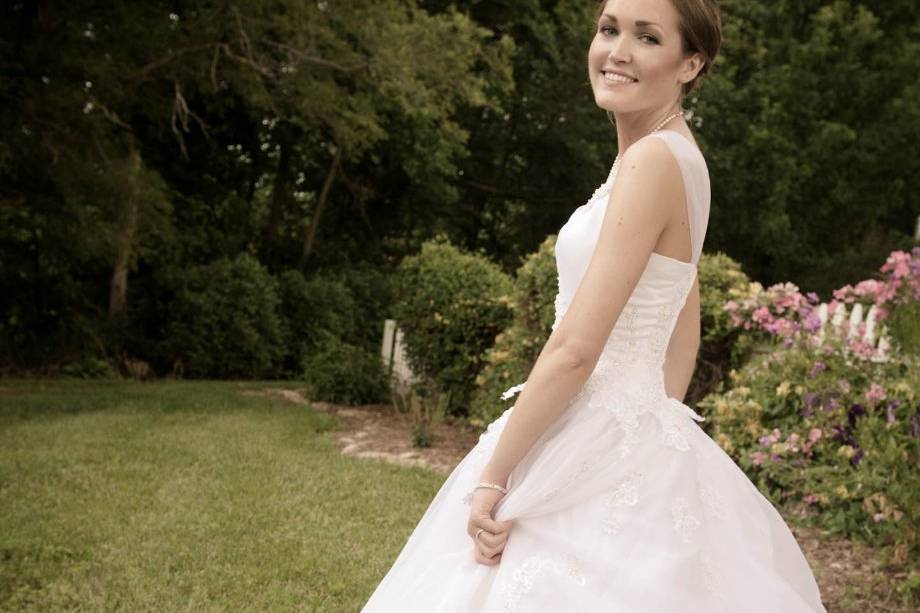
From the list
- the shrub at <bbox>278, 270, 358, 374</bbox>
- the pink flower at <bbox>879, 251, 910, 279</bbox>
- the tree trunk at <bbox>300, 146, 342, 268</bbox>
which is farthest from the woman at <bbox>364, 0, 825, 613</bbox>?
the tree trunk at <bbox>300, 146, 342, 268</bbox>

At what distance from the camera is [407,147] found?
69.9ft

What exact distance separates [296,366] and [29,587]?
13683 millimetres

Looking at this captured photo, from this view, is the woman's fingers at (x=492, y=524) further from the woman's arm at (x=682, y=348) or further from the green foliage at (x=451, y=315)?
the green foliage at (x=451, y=315)

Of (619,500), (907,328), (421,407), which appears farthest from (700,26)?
(421,407)

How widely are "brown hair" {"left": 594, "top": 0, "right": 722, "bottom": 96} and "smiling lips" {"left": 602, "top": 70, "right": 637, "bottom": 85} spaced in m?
0.13

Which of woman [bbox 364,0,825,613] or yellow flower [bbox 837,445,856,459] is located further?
yellow flower [bbox 837,445,856,459]

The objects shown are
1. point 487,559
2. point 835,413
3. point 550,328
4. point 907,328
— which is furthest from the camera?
point 550,328

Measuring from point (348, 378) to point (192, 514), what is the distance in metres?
5.91

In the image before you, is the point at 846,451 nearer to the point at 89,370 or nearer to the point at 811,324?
the point at 811,324

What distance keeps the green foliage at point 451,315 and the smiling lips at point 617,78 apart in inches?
294

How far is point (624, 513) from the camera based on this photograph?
190cm

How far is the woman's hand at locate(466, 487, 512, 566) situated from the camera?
1.92m

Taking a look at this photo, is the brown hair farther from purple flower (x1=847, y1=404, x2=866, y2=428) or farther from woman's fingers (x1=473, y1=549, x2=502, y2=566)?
purple flower (x1=847, y1=404, x2=866, y2=428)

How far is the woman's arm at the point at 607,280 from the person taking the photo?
1.83 metres
